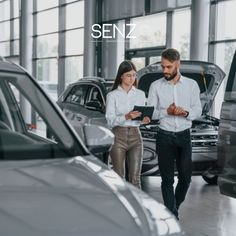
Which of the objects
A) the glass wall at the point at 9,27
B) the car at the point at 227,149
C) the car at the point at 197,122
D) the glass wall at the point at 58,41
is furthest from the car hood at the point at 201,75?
the glass wall at the point at 9,27

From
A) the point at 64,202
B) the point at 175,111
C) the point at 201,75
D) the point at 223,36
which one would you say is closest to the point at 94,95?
the point at 201,75

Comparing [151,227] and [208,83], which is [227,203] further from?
[151,227]

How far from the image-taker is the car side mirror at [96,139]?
2.80 metres

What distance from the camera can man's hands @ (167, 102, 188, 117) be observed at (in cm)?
468

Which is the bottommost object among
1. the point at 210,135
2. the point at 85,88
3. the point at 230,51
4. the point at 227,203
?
the point at 227,203

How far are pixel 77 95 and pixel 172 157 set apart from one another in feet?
14.1

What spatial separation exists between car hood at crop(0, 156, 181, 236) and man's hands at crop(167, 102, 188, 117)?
94.0 inches

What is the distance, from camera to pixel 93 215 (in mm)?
1820

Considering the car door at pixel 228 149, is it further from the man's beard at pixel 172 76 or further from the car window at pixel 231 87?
the man's beard at pixel 172 76

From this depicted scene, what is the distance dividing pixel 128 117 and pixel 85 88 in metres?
3.70

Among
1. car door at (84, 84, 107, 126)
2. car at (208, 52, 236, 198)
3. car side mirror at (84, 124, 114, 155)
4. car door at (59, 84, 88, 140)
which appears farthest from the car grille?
car side mirror at (84, 124, 114, 155)

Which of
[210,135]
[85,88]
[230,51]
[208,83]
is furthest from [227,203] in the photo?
[230,51]

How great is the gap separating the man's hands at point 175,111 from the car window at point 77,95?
391 centimetres

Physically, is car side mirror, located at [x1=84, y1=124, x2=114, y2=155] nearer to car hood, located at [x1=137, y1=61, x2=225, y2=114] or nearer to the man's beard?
the man's beard
